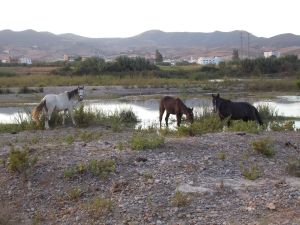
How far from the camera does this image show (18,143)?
12828 millimetres

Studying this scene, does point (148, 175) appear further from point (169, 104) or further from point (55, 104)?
point (169, 104)

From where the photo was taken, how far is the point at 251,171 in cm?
962

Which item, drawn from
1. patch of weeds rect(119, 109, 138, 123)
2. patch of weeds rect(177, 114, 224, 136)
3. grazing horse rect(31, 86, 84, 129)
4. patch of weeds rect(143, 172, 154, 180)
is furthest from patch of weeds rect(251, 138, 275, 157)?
patch of weeds rect(119, 109, 138, 123)

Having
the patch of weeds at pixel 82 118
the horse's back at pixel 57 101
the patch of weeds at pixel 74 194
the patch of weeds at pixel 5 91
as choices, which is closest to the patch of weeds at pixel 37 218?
the patch of weeds at pixel 74 194

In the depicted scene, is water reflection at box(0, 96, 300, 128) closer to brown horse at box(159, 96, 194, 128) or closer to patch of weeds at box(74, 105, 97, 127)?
brown horse at box(159, 96, 194, 128)

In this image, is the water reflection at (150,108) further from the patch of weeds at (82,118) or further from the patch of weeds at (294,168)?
the patch of weeds at (294,168)

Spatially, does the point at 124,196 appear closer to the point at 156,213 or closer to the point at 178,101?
the point at 156,213

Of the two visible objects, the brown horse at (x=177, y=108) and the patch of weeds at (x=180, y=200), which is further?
the brown horse at (x=177, y=108)

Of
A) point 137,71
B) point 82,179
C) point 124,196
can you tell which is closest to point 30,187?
point 82,179

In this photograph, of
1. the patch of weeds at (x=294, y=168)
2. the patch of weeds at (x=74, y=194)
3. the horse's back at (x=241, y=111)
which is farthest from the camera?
the horse's back at (x=241, y=111)

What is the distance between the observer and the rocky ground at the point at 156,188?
7.82m

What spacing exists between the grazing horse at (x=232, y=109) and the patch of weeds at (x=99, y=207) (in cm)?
1030

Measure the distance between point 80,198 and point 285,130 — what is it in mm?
8635

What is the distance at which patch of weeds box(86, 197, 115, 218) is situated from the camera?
791 cm
